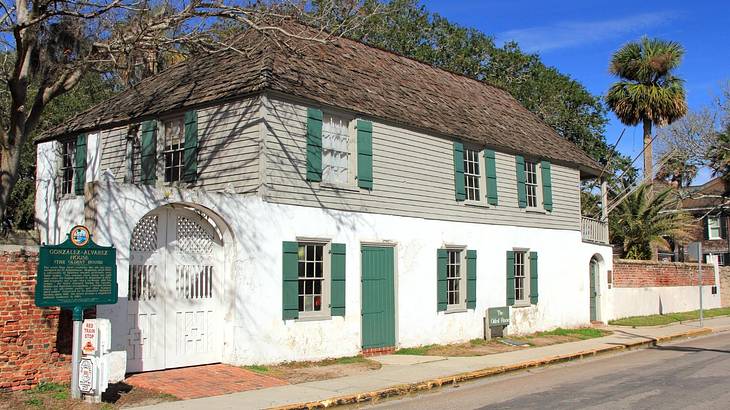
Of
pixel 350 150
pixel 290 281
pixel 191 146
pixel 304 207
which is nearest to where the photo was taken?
pixel 290 281

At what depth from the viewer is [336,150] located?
15.7 metres

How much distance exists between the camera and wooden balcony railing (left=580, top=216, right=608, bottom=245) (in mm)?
24297

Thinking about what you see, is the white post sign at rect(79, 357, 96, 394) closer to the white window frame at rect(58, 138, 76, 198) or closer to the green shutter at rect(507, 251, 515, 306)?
the white window frame at rect(58, 138, 76, 198)

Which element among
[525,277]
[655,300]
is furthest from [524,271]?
[655,300]

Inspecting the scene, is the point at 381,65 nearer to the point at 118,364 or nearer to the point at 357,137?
the point at 357,137

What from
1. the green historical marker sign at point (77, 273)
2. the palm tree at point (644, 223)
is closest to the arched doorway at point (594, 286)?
the palm tree at point (644, 223)

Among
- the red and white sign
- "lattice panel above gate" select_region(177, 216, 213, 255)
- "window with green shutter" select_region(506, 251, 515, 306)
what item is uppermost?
"lattice panel above gate" select_region(177, 216, 213, 255)

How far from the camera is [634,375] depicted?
1307cm

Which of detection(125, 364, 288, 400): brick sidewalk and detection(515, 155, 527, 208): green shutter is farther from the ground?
detection(515, 155, 527, 208): green shutter

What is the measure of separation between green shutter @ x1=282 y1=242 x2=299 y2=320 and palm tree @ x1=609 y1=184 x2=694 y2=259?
20.7 m

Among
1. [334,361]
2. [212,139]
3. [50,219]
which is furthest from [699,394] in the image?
[50,219]

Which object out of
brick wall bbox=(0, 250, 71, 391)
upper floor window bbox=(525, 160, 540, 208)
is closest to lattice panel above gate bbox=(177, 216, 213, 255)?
brick wall bbox=(0, 250, 71, 391)

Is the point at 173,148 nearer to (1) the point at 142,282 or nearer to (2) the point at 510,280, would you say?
(1) the point at 142,282

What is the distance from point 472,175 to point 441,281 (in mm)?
3271
